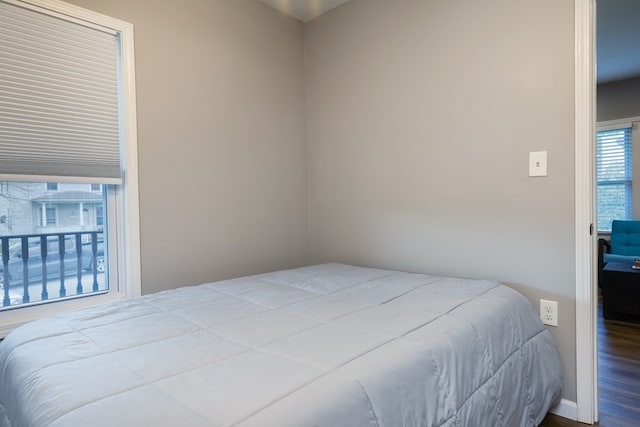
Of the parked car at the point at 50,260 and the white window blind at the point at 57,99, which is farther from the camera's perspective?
the parked car at the point at 50,260

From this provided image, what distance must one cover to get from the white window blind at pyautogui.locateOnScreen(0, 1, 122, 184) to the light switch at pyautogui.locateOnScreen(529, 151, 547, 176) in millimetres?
2180

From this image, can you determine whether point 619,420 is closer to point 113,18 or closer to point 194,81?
point 194,81

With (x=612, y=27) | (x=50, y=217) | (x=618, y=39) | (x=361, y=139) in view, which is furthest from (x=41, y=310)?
(x=618, y=39)

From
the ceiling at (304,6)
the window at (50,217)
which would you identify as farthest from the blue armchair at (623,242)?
the window at (50,217)

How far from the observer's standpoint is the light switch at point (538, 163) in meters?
1.83

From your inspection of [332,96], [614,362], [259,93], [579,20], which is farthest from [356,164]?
[614,362]

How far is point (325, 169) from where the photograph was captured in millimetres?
2855

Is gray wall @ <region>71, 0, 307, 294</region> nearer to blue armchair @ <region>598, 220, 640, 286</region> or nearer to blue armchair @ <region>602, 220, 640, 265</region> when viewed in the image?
blue armchair @ <region>598, 220, 640, 286</region>

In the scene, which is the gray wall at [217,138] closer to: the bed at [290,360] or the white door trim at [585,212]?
the bed at [290,360]

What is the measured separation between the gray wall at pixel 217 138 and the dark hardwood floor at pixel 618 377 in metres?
2.00

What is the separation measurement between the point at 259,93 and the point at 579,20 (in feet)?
6.22

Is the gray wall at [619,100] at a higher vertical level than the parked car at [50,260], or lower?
higher

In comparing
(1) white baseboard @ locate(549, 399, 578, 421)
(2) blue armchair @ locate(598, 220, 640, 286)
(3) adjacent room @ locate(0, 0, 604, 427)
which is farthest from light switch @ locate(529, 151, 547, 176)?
(2) blue armchair @ locate(598, 220, 640, 286)

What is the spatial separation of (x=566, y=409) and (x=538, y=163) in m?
1.23
